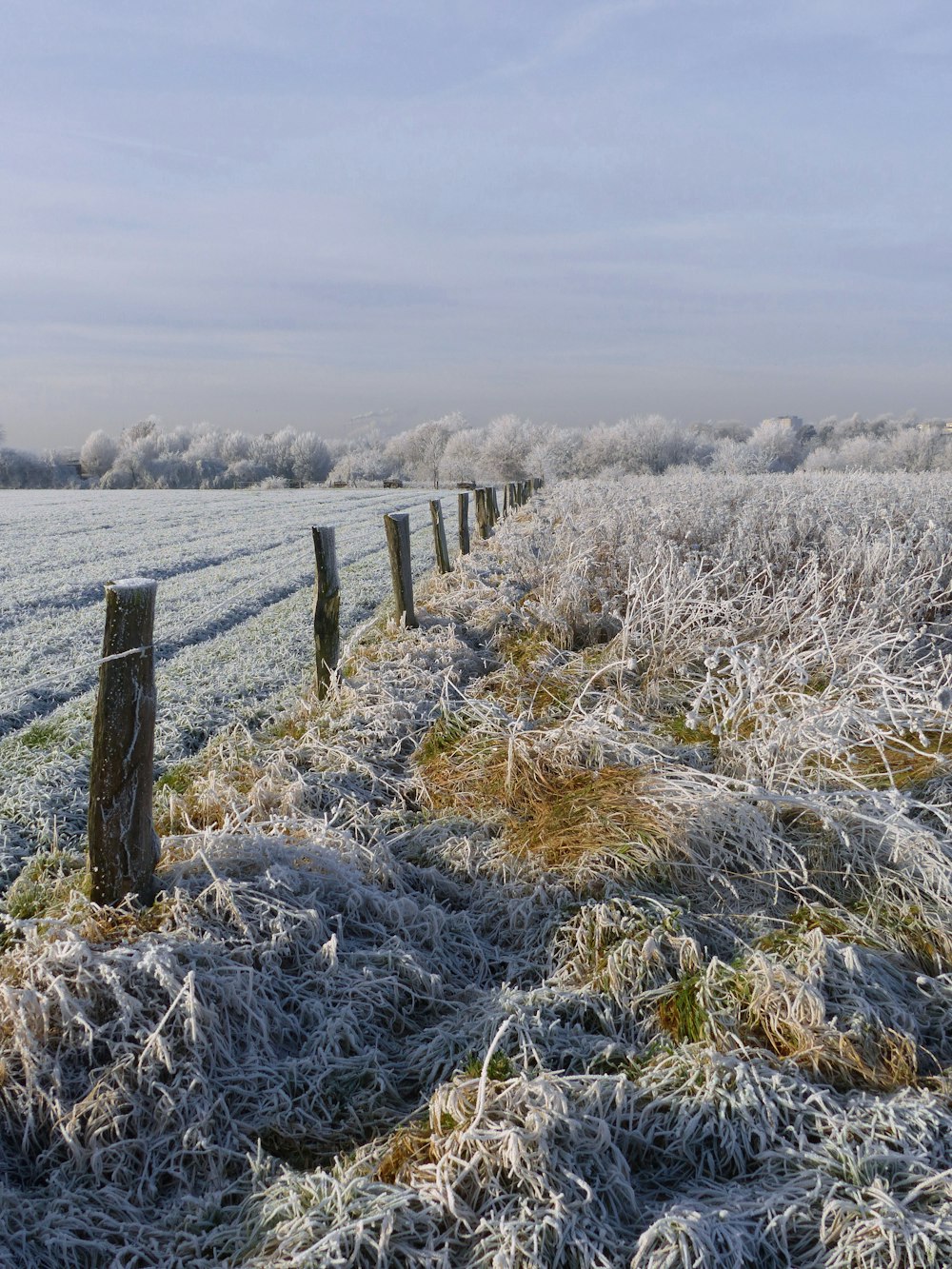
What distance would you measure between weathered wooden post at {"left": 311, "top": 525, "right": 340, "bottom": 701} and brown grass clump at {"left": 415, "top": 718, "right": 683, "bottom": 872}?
161 centimetres

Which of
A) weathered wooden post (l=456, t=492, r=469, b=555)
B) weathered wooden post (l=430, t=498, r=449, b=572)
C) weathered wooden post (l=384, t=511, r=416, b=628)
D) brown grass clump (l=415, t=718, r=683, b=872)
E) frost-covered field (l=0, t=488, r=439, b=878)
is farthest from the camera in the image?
weathered wooden post (l=456, t=492, r=469, b=555)

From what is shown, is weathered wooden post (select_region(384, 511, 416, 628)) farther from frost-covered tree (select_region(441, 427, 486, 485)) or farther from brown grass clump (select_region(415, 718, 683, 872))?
frost-covered tree (select_region(441, 427, 486, 485))

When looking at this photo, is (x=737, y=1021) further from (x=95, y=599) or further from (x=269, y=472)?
(x=269, y=472)

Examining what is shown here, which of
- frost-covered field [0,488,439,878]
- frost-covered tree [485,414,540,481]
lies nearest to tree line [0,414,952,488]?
frost-covered tree [485,414,540,481]

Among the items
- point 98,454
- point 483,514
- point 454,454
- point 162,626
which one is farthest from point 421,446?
point 162,626

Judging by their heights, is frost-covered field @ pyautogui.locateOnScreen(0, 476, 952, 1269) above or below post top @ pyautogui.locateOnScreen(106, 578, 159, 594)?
below

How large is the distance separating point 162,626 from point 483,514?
818 centimetres

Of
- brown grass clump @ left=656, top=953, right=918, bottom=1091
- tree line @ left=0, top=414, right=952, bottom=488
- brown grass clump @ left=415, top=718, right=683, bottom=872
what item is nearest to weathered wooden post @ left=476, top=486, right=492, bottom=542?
brown grass clump @ left=415, top=718, right=683, bottom=872

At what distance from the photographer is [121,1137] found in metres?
2.64

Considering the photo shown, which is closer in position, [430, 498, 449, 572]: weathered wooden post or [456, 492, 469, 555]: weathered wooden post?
[430, 498, 449, 572]: weathered wooden post

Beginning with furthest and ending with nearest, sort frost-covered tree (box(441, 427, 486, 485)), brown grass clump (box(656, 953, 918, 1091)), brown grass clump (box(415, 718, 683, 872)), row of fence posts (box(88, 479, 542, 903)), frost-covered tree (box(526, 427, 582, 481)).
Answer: frost-covered tree (box(441, 427, 486, 485)) < frost-covered tree (box(526, 427, 582, 481)) < brown grass clump (box(415, 718, 683, 872)) < row of fence posts (box(88, 479, 542, 903)) < brown grass clump (box(656, 953, 918, 1091))

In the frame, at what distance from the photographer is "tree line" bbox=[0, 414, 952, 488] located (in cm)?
5994

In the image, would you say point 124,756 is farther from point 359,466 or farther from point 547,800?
point 359,466

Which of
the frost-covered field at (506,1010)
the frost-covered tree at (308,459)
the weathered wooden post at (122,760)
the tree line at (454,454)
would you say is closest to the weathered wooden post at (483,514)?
the frost-covered field at (506,1010)
